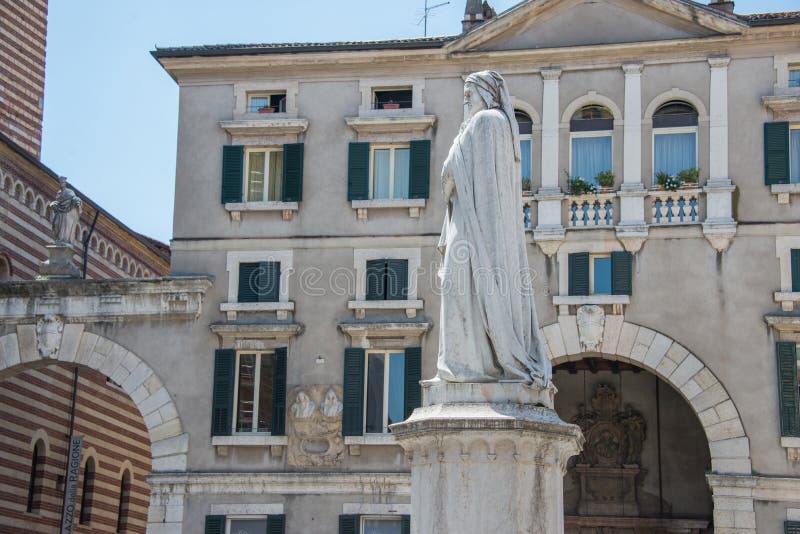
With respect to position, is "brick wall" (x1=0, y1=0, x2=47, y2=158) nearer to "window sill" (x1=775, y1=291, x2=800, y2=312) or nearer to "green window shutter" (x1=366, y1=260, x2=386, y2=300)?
"green window shutter" (x1=366, y1=260, x2=386, y2=300)

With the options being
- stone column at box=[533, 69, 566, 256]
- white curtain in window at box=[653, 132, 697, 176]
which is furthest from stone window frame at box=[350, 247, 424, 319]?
white curtain in window at box=[653, 132, 697, 176]

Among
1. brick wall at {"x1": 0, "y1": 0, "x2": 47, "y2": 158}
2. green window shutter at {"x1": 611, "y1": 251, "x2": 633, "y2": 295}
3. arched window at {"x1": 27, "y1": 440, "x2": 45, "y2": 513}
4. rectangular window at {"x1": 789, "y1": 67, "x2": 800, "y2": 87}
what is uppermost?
brick wall at {"x1": 0, "y1": 0, "x2": 47, "y2": 158}

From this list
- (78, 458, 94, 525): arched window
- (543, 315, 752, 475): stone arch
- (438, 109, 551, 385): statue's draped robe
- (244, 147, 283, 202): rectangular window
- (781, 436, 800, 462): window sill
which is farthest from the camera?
(78, 458, 94, 525): arched window

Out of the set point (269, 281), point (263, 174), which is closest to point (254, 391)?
point (269, 281)

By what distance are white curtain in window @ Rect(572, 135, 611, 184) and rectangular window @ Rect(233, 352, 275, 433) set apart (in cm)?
787

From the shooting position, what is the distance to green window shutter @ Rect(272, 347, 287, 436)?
31.0 m

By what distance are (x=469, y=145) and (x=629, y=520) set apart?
20.3 metres

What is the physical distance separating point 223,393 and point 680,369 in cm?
981

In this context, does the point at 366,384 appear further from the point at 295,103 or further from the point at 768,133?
the point at 768,133

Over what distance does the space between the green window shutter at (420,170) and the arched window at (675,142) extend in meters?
4.93

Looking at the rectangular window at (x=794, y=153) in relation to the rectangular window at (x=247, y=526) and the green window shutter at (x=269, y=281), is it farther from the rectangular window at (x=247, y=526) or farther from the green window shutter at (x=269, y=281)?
the rectangular window at (x=247, y=526)

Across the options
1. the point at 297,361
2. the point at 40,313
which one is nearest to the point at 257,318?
the point at 297,361

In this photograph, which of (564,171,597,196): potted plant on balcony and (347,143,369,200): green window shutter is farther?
(347,143,369,200): green window shutter

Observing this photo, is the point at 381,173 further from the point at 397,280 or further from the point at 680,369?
the point at 680,369
